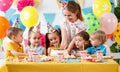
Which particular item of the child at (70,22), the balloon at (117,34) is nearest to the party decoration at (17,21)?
the child at (70,22)

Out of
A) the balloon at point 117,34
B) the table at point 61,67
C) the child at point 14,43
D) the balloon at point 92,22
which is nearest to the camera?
the table at point 61,67

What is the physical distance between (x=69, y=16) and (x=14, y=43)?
3.00 feet

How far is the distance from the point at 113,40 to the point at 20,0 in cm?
148

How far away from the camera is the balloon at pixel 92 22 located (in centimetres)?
352

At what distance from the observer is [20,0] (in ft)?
12.2

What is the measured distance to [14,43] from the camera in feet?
12.4

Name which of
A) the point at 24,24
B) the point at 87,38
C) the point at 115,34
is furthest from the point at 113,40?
the point at 24,24

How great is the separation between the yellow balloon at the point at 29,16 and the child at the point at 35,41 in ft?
0.48

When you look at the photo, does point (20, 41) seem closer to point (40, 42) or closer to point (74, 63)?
point (40, 42)

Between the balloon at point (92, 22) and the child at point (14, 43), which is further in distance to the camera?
the child at point (14, 43)

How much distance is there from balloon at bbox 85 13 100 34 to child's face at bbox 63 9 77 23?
0.21 m

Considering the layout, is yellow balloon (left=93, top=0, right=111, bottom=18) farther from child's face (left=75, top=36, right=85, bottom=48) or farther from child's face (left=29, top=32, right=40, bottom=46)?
child's face (left=29, top=32, right=40, bottom=46)

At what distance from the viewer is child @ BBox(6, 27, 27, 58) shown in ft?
12.2

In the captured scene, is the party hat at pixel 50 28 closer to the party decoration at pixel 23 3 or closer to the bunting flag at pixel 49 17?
the bunting flag at pixel 49 17
